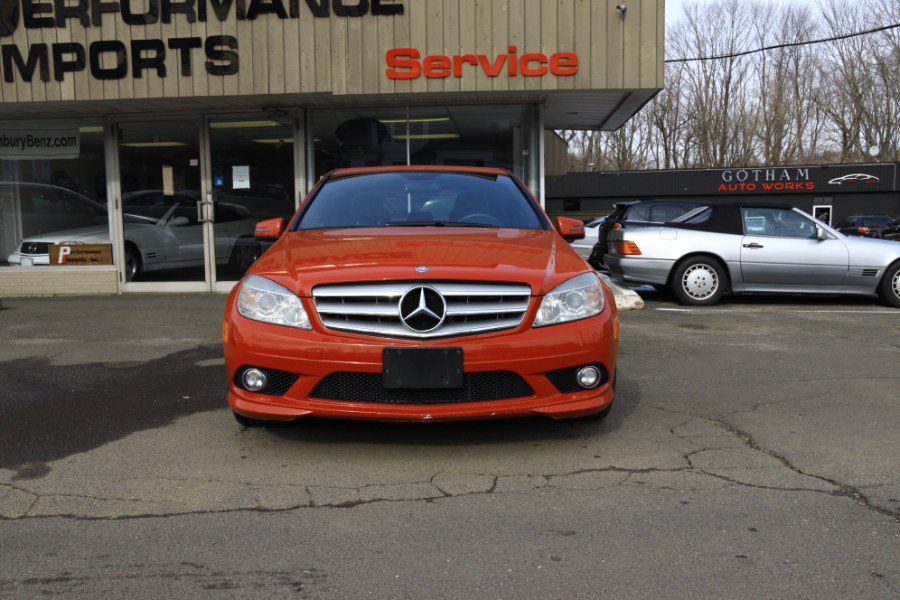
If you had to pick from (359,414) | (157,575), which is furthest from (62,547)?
(359,414)

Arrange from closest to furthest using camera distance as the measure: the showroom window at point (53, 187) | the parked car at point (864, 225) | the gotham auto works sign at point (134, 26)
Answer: the gotham auto works sign at point (134, 26) < the showroom window at point (53, 187) < the parked car at point (864, 225)

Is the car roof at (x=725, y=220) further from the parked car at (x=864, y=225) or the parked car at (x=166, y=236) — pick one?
the parked car at (x=864, y=225)

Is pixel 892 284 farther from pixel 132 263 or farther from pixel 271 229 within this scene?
pixel 132 263

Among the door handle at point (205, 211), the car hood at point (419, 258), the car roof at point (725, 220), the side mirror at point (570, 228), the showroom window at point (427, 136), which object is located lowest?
the car hood at point (419, 258)

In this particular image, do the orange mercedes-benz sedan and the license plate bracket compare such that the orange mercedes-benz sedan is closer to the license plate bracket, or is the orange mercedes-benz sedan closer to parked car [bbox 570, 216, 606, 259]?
the license plate bracket

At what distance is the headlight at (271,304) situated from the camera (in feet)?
12.2

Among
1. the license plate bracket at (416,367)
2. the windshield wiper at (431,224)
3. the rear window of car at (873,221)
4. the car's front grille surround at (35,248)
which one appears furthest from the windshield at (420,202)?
the rear window of car at (873,221)

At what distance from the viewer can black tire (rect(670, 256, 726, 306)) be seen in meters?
9.84

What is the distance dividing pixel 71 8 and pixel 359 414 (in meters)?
8.48

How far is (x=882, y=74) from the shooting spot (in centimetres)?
3766

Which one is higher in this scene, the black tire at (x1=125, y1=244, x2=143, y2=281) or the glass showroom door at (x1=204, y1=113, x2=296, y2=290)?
the glass showroom door at (x1=204, y1=113, x2=296, y2=290)

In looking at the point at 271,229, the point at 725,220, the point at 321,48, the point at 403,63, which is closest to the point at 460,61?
the point at 403,63

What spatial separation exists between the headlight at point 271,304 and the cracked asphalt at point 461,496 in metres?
0.73

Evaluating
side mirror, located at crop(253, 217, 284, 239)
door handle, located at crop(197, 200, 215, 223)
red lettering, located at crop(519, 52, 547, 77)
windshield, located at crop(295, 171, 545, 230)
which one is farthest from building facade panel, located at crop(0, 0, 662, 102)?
side mirror, located at crop(253, 217, 284, 239)
